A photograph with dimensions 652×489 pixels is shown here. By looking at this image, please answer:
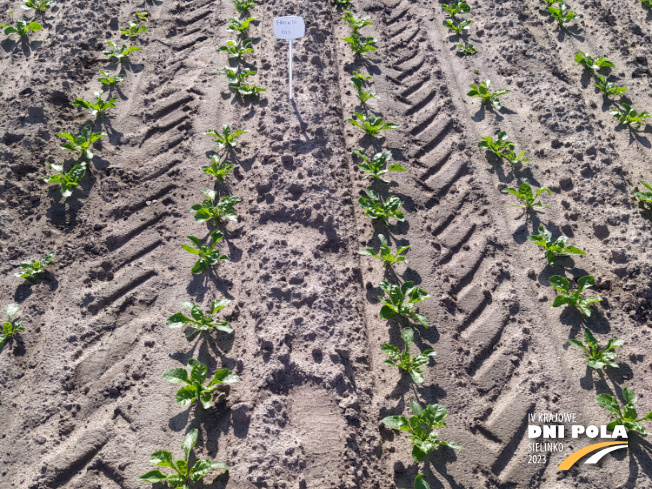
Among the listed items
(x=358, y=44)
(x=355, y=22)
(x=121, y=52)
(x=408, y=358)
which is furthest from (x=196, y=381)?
(x=355, y=22)

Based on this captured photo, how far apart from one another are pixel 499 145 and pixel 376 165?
1106 mm

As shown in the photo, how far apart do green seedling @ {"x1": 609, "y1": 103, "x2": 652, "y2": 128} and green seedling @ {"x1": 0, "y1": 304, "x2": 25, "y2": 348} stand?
5.18 metres

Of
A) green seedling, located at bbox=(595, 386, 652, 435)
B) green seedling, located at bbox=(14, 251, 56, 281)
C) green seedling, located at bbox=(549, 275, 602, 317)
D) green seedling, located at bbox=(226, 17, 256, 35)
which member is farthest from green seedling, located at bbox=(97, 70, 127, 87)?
green seedling, located at bbox=(595, 386, 652, 435)

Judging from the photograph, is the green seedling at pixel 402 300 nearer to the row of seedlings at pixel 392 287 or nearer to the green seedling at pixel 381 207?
the row of seedlings at pixel 392 287

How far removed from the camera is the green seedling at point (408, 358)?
292cm

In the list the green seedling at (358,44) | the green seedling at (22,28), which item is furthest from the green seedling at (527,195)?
the green seedling at (22,28)

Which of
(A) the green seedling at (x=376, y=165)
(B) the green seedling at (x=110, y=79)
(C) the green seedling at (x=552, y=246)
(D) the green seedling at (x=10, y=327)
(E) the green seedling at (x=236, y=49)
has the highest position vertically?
(E) the green seedling at (x=236, y=49)

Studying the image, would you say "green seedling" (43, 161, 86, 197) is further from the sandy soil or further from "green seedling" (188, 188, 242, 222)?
"green seedling" (188, 188, 242, 222)

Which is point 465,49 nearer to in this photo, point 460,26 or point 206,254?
point 460,26

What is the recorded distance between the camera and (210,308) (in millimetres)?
3266

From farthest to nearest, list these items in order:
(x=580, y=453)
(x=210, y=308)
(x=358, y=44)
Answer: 1. (x=358, y=44)
2. (x=210, y=308)
3. (x=580, y=453)

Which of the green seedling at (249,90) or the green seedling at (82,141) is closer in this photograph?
→ the green seedling at (82,141)

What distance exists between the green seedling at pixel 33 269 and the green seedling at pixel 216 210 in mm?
1128

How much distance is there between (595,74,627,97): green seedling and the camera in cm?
447
